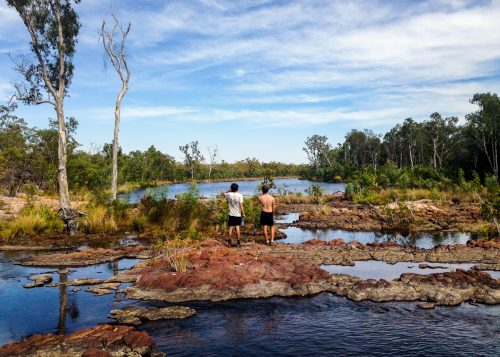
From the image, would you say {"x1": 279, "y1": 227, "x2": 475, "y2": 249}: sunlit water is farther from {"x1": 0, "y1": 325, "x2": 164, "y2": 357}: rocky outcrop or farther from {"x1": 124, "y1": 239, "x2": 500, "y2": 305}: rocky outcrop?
{"x1": 0, "y1": 325, "x2": 164, "y2": 357}: rocky outcrop

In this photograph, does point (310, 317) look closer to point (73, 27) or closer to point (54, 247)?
point (54, 247)

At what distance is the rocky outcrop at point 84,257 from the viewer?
13.6 m

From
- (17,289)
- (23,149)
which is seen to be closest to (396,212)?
(17,289)

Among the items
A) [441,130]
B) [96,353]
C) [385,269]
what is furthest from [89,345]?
[441,130]

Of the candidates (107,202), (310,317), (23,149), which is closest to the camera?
(310,317)

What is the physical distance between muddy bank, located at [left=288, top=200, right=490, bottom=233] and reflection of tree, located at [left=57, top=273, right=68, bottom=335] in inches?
606

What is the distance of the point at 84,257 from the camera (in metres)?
14.0

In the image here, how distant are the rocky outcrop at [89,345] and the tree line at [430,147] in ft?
117

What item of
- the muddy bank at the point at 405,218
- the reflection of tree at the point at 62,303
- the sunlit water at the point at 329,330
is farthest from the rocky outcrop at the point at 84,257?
the muddy bank at the point at 405,218

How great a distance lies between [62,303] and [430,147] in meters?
87.5

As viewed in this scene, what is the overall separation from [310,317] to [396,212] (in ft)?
55.4

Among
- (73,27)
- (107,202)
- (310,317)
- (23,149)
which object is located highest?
(73,27)

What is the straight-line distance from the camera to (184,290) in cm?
1035

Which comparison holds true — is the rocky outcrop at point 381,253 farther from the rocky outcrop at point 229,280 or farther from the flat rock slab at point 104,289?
the flat rock slab at point 104,289
